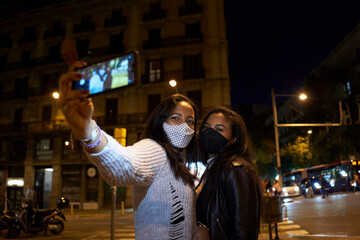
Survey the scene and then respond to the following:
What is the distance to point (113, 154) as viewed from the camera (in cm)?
140

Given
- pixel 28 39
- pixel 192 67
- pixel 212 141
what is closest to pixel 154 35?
pixel 192 67

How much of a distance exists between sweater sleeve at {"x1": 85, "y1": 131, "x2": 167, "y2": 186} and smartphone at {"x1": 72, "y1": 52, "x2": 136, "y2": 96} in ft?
0.82

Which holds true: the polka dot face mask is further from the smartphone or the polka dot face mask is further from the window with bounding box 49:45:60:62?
the window with bounding box 49:45:60:62

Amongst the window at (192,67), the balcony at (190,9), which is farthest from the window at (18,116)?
the balcony at (190,9)

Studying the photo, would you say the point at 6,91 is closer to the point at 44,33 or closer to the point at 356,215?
the point at 44,33

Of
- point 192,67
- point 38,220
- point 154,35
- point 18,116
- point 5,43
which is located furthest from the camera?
point 5,43

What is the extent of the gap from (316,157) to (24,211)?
31159 millimetres

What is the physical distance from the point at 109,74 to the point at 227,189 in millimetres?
1275

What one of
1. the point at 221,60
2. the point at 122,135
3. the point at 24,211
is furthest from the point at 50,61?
the point at 122,135

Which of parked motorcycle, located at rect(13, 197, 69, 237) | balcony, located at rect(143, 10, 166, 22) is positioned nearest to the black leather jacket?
parked motorcycle, located at rect(13, 197, 69, 237)

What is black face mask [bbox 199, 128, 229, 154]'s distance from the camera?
2.47 meters

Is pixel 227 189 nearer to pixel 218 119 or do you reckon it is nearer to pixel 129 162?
pixel 218 119

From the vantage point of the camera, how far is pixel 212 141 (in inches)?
97.3

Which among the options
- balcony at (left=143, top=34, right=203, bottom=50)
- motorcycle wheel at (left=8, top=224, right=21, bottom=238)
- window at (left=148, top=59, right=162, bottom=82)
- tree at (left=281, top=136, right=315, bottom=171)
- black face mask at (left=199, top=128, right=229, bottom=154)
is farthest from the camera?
tree at (left=281, top=136, right=315, bottom=171)
